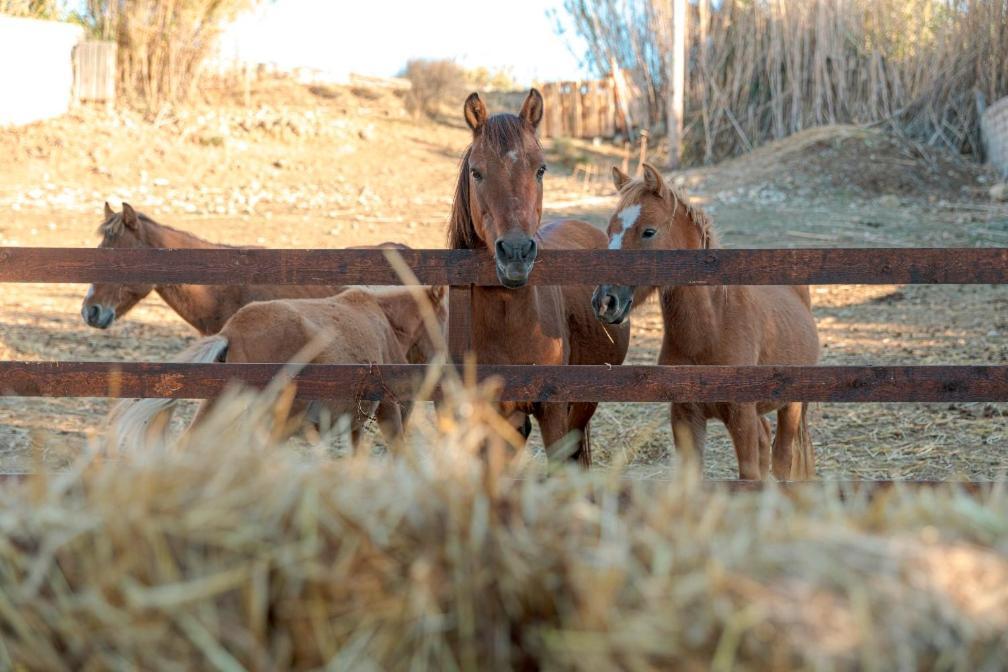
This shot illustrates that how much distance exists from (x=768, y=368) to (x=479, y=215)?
1.40 metres

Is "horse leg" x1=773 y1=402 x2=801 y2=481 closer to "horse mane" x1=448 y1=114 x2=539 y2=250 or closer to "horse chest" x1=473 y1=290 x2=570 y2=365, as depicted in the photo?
"horse chest" x1=473 y1=290 x2=570 y2=365

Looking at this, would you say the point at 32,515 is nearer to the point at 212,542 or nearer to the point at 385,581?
the point at 212,542

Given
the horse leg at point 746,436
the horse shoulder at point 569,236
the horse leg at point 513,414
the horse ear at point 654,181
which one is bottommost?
the horse leg at point 746,436

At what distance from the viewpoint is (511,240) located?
13.6 feet

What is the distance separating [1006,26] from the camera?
60.7 feet

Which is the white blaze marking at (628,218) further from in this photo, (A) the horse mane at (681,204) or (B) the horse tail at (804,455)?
(B) the horse tail at (804,455)

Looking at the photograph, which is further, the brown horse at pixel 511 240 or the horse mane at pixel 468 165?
the horse mane at pixel 468 165

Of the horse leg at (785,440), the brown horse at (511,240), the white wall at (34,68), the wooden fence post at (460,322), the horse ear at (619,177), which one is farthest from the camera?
the white wall at (34,68)

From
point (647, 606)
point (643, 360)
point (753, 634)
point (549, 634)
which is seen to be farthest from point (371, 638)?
point (643, 360)

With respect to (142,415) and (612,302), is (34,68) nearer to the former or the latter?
(142,415)

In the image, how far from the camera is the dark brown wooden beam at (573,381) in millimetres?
3969

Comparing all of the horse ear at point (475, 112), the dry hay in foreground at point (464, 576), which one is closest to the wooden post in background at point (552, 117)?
the horse ear at point (475, 112)

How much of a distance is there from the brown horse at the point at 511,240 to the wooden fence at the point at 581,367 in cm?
24

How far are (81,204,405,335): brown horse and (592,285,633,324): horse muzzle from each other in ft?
9.78
